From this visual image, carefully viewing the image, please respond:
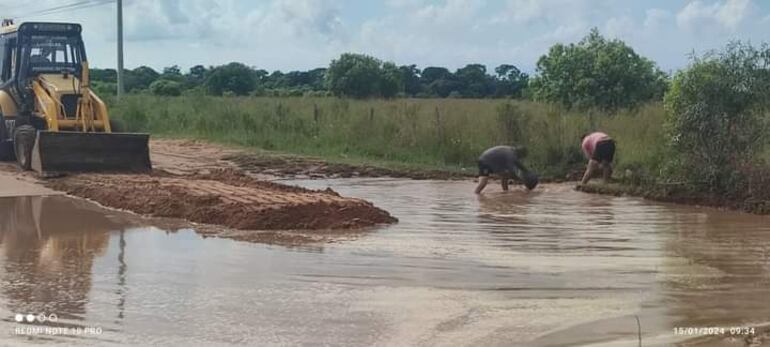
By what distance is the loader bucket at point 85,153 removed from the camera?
58.6 feet

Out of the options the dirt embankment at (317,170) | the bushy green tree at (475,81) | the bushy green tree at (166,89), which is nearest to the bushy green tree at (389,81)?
the bushy green tree at (475,81)

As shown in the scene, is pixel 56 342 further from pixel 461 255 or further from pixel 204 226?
pixel 204 226

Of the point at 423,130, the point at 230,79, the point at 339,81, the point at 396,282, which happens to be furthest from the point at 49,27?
the point at 230,79

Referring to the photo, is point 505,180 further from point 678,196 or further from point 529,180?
point 678,196

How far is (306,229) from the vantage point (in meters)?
12.0

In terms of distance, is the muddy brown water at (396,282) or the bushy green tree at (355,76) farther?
the bushy green tree at (355,76)

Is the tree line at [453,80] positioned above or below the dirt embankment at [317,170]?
above

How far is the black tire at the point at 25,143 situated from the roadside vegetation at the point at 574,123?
7522 millimetres

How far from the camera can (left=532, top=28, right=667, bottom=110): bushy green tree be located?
28672mm

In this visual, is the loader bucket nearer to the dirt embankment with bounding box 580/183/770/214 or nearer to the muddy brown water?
the muddy brown water

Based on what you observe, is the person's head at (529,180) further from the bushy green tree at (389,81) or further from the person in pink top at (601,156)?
the bushy green tree at (389,81)

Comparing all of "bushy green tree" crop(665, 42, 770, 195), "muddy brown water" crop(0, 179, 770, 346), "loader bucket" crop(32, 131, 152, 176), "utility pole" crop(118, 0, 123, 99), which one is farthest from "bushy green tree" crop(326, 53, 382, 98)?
"muddy brown water" crop(0, 179, 770, 346)

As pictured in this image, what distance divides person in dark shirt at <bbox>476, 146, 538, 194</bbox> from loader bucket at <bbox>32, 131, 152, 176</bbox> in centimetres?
667

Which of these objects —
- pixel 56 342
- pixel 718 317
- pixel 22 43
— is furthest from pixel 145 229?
pixel 22 43
